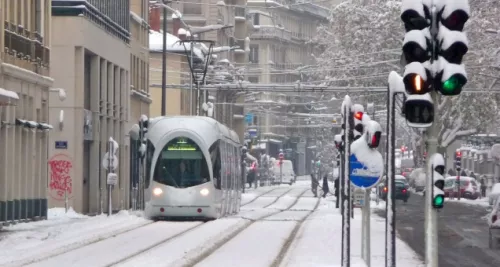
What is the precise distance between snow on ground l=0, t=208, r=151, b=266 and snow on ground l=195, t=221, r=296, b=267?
10.2 ft

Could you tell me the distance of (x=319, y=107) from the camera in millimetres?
148750

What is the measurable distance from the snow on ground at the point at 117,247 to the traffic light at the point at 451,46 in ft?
38.5

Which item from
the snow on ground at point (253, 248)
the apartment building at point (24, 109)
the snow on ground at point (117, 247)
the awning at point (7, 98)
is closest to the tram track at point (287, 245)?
the snow on ground at point (253, 248)

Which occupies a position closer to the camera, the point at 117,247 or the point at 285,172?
the point at 117,247

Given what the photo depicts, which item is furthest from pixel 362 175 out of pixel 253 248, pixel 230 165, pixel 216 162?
pixel 230 165

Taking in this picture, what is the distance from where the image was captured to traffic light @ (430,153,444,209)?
1524cm

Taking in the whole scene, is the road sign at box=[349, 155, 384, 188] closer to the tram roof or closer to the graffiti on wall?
the tram roof

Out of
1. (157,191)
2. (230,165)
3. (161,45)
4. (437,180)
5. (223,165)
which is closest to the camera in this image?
(437,180)

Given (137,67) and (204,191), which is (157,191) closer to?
(204,191)

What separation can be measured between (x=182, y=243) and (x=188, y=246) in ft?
3.69

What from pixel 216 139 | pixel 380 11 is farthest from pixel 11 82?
pixel 380 11

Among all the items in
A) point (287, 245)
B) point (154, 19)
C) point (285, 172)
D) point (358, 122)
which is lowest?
point (285, 172)

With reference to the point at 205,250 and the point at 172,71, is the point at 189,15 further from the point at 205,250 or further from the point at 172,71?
the point at 205,250

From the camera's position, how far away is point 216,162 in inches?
1756
